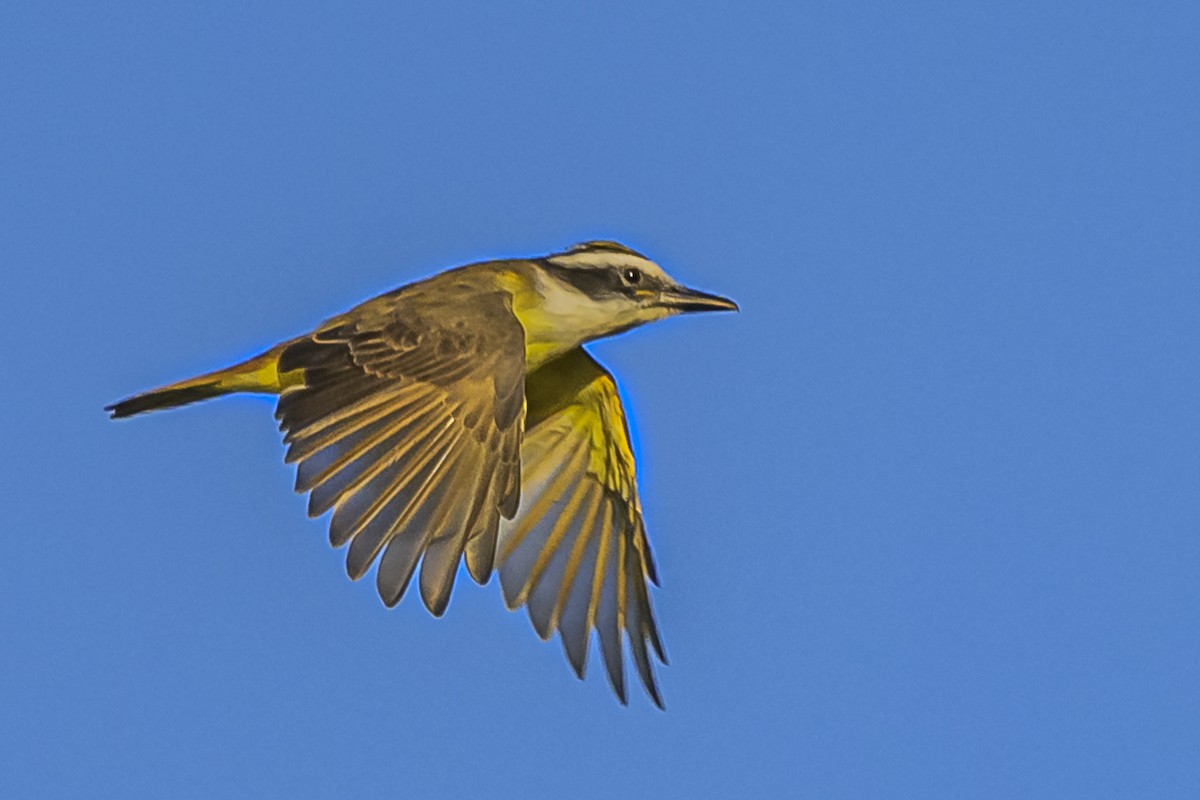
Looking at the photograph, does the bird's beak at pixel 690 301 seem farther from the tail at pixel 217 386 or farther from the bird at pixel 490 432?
the tail at pixel 217 386

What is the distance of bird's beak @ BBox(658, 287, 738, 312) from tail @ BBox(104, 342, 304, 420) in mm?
2132

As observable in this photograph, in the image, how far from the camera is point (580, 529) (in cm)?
1267

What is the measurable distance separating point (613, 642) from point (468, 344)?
2.49m

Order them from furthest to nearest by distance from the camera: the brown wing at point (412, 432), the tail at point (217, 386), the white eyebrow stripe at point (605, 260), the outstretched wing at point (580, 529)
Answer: the outstretched wing at point (580, 529) < the white eyebrow stripe at point (605, 260) < the tail at point (217, 386) < the brown wing at point (412, 432)

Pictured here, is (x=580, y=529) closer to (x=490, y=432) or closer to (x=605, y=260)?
(x=605, y=260)

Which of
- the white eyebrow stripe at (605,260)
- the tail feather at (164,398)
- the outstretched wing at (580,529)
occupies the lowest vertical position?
the outstretched wing at (580,529)

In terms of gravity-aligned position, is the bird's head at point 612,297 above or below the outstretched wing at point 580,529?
above

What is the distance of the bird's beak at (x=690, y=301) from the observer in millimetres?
11859

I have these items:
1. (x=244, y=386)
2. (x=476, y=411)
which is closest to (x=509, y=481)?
(x=476, y=411)

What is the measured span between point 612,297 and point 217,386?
2200 millimetres

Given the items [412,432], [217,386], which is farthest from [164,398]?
[412,432]

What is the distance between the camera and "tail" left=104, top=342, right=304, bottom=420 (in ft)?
37.0

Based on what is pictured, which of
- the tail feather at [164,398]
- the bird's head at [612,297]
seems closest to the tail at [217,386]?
the tail feather at [164,398]

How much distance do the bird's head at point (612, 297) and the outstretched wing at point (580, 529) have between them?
2.05ft
